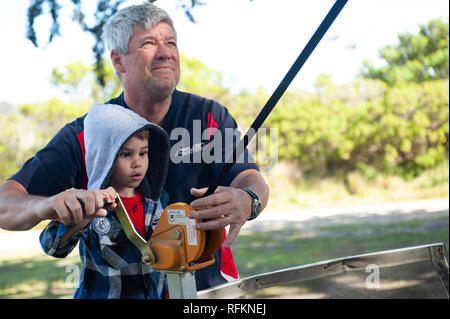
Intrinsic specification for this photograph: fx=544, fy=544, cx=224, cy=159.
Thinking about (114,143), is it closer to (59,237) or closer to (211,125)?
(59,237)

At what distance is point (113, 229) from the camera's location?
132 cm

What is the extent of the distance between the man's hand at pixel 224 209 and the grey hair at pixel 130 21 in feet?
1.63

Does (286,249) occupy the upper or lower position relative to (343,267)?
lower

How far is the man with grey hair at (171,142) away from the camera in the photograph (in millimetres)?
1287

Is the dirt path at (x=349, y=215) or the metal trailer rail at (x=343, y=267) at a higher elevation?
the dirt path at (x=349, y=215)

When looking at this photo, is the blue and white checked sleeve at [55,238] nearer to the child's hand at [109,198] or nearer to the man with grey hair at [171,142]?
the man with grey hair at [171,142]

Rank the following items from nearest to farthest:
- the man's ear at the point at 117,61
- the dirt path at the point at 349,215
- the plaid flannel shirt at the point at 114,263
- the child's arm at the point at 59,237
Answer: the child's arm at the point at 59,237, the plaid flannel shirt at the point at 114,263, the man's ear at the point at 117,61, the dirt path at the point at 349,215

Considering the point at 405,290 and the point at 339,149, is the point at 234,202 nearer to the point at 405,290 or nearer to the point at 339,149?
the point at 405,290

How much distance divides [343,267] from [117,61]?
0.84 m

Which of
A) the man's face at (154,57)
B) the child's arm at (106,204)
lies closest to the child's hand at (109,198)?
the child's arm at (106,204)

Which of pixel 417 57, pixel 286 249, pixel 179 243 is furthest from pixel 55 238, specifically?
pixel 417 57

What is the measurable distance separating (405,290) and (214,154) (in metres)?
0.66

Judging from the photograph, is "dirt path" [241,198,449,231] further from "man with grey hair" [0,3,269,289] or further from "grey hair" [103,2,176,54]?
"grey hair" [103,2,176,54]
